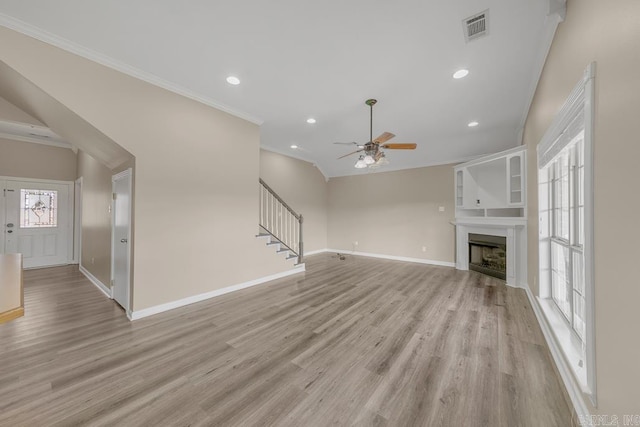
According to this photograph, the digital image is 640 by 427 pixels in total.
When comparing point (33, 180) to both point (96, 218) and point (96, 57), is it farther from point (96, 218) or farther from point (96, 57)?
point (96, 57)

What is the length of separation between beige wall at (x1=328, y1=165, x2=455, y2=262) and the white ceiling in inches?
95.8

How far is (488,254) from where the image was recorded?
506 centimetres

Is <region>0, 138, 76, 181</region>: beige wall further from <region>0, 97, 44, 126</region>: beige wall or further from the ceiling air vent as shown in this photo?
the ceiling air vent

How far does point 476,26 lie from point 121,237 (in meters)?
5.06

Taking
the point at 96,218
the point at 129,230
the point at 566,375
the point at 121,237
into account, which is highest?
the point at 96,218

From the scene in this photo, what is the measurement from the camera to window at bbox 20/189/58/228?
5.25m

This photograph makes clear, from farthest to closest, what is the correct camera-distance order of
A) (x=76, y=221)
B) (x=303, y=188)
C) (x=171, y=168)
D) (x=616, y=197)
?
(x=303, y=188) → (x=76, y=221) → (x=171, y=168) → (x=616, y=197)

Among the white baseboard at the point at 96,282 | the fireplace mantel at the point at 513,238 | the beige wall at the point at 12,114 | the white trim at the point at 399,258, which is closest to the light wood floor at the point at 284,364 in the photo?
the white baseboard at the point at 96,282

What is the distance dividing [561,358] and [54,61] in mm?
5679

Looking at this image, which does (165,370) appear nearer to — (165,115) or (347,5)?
(165,115)

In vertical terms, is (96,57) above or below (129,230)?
above

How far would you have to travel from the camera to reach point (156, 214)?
307 centimetres

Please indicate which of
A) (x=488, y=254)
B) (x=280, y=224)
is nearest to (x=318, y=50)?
(x=280, y=224)

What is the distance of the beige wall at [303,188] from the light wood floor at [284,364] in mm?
3666
